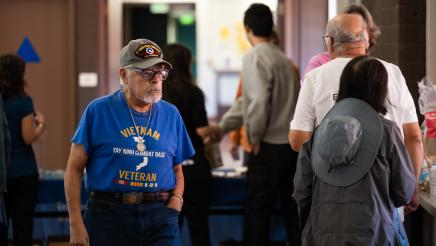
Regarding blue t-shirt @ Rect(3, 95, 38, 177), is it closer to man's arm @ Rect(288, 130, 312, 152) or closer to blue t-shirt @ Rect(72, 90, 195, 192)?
blue t-shirt @ Rect(72, 90, 195, 192)

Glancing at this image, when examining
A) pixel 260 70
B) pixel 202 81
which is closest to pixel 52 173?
pixel 260 70

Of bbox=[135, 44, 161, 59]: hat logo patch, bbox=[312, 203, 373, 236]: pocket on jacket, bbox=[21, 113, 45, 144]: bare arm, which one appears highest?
bbox=[135, 44, 161, 59]: hat logo patch

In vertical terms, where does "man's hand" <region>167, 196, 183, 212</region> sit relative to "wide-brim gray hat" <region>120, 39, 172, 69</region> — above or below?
below

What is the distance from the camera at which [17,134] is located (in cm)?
533

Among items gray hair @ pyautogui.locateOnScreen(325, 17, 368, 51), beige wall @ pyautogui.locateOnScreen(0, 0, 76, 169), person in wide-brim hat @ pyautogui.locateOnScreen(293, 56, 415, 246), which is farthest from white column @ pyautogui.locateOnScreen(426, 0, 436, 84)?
beige wall @ pyautogui.locateOnScreen(0, 0, 76, 169)

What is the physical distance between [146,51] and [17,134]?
2.11m

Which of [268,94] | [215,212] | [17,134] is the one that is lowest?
[215,212]

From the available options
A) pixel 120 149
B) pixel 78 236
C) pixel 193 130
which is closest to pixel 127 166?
pixel 120 149

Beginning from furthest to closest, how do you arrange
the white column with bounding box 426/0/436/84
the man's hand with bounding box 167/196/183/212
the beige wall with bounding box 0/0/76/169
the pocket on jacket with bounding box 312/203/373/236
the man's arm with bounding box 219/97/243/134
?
the beige wall with bounding box 0/0/76/169 < the man's arm with bounding box 219/97/243/134 < the white column with bounding box 426/0/436/84 < the man's hand with bounding box 167/196/183/212 < the pocket on jacket with bounding box 312/203/373/236

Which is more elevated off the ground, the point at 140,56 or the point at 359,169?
the point at 140,56

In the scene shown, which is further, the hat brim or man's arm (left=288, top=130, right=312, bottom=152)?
man's arm (left=288, top=130, right=312, bottom=152)

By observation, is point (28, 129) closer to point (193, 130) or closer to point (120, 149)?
point (193, 130)

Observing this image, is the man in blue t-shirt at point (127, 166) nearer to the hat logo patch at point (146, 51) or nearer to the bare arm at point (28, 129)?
the hat logo patch at point (146, 51)

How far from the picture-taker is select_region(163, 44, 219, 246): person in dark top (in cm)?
510
